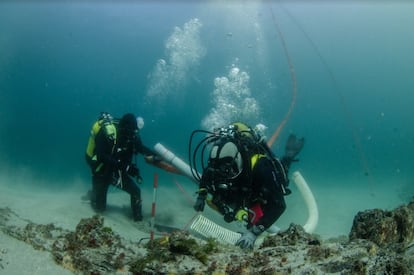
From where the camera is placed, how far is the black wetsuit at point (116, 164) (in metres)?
7.05

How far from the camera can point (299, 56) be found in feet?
315

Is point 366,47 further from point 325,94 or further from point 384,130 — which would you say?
point 384,130

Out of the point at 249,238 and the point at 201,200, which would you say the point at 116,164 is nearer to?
the point at 201,200

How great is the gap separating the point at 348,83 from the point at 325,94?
910 centimetres

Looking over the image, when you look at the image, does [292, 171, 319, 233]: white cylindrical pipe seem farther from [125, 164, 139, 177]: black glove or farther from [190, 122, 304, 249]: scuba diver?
[125, 164, 139, 177]: black glove

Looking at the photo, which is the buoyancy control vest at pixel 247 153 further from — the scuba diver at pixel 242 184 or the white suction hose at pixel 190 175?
the white suction hose at pixel 190 175

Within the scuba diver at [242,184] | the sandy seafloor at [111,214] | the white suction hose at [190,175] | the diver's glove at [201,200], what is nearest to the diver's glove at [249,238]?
the scuba diver at [242,184]

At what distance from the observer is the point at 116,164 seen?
23.2 feet

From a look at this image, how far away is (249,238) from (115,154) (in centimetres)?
390

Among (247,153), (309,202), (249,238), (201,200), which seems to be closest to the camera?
(249,238)

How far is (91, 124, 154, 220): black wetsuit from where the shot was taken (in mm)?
7051

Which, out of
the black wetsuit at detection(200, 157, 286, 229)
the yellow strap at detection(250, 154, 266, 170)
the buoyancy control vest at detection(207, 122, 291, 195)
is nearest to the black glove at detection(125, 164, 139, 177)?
the buoyancy control vest at detection(207, 122, 291, 195)

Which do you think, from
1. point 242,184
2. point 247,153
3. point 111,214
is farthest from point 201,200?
point 111,214

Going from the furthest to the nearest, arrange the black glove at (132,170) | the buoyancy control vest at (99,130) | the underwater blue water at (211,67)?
Result: the underwater blue water at (211,67) < the black glove at (132,170) < the buoyancy control vest at (99,130)
